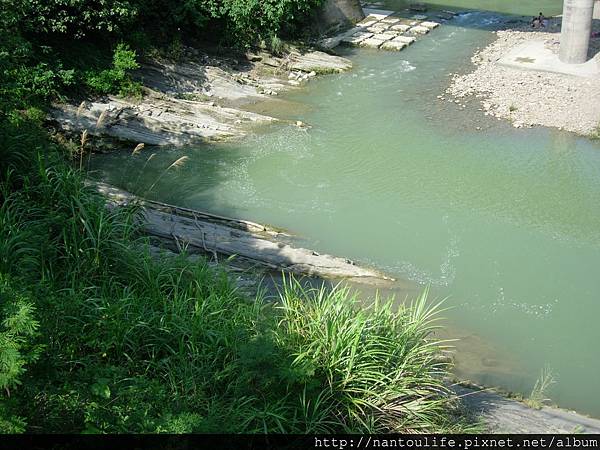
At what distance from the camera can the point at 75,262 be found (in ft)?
22.4

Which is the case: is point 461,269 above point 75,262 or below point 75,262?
below

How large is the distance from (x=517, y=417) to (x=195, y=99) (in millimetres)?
11223

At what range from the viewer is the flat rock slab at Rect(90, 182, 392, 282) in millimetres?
9656

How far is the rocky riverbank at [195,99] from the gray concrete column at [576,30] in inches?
218

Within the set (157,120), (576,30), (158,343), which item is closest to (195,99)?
(157,120)

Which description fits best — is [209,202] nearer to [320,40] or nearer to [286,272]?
[286,272]

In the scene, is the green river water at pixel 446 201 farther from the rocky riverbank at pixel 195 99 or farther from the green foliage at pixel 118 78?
the green foliage at pixel 118 78

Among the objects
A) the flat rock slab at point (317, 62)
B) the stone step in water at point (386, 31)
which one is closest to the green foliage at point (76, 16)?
the flat rock slab at point (317, 62)

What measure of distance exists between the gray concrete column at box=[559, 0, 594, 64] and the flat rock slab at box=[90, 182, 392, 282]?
10.9 metres

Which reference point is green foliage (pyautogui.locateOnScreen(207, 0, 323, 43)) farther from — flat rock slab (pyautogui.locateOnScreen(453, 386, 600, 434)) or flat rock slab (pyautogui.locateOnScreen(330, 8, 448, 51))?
flat rock slab (pyautogui.locateOnScreen(453, 386, 600, 434))

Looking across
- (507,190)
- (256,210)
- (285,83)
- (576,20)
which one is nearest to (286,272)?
(256,210)

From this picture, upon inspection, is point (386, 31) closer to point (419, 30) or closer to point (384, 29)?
point (384, 29)

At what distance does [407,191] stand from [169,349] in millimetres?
7401

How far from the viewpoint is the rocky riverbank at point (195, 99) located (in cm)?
1388
